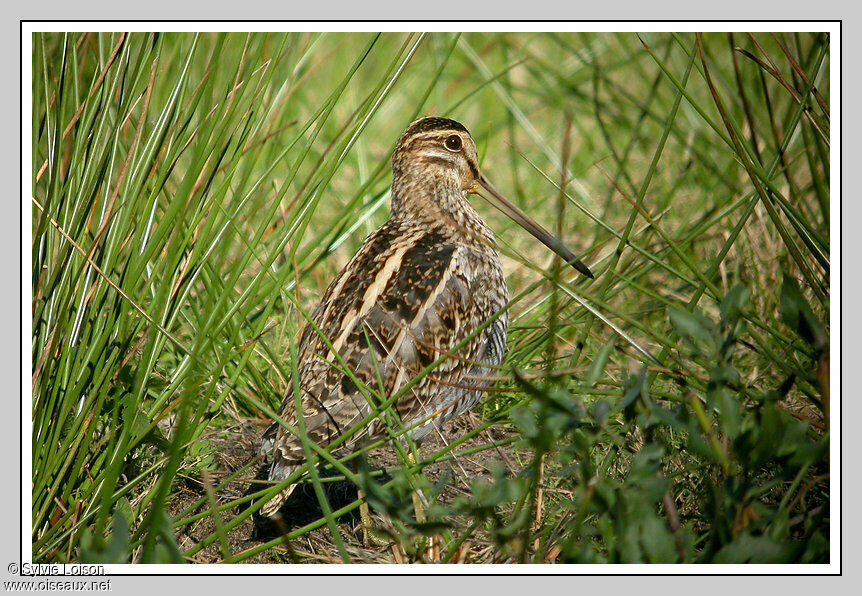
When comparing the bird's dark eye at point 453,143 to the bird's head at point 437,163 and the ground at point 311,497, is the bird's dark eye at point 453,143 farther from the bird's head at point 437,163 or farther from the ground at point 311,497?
the ground at point 311,497

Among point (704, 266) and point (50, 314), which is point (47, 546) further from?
point (704, 266)

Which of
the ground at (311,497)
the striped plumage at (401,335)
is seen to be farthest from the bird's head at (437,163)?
the ground at (311,497)

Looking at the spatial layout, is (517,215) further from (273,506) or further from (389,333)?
(273,506)

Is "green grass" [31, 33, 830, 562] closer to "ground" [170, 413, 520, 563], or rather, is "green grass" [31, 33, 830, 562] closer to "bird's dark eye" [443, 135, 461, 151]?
"ground" [170, 413, 520, 563]

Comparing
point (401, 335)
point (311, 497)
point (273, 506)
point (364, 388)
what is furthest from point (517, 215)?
point (273, 506)

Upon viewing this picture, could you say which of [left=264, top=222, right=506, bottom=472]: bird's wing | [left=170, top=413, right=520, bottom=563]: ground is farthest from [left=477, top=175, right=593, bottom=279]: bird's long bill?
[left=170, top=413, right=520, bottom=563]: ground
